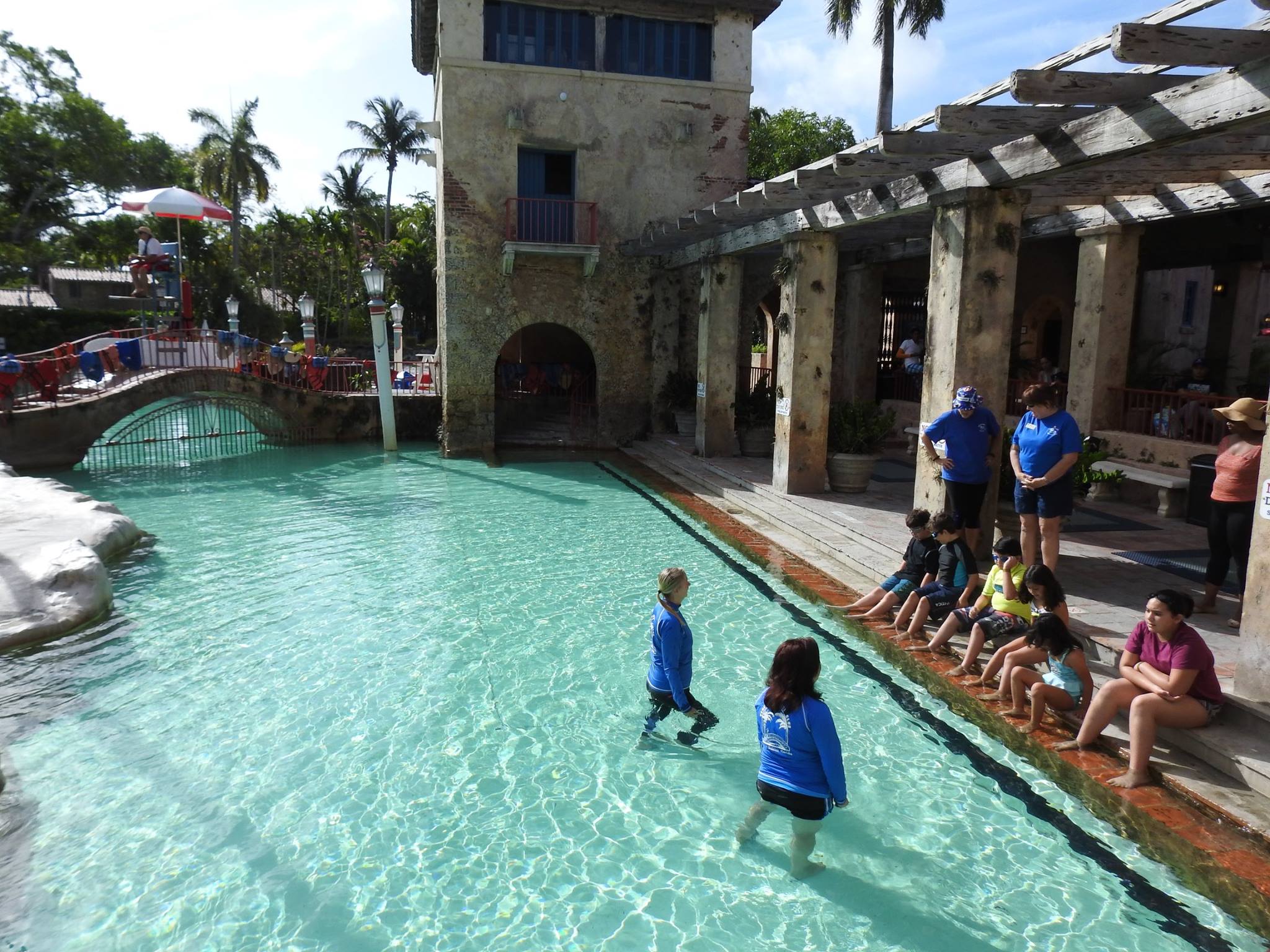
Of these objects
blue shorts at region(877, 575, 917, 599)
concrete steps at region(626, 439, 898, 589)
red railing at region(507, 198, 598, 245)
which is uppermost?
red railing at region(507, 198, 598, 245)

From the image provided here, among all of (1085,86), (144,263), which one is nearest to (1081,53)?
(1085,86)

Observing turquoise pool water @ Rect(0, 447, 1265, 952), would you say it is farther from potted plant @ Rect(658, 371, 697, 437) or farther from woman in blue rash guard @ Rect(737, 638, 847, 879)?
potted plant @ Rect(658, 371, 697, 437)

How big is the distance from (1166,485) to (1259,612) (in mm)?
6163

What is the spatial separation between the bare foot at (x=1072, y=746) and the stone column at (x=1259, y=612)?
0.84 metres

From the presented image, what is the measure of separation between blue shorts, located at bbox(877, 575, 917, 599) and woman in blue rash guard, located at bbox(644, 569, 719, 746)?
98.8 inches

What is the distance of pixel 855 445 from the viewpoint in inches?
466

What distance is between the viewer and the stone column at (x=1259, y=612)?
4.54 meters

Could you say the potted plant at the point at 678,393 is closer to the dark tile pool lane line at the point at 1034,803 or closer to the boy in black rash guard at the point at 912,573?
the dark tile pool lane line at the point at 1034,803

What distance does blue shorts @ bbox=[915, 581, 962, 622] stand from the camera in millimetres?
6598

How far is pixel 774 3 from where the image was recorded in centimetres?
1711

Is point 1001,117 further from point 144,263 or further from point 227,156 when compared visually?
point 227,156

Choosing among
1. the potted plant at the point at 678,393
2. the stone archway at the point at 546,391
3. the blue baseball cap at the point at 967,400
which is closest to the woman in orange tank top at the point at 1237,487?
the blue baseball cap at the point at 967,400

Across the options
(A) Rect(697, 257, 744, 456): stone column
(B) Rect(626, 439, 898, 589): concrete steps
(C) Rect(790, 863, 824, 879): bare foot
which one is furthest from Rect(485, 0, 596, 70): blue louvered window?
(C) Rect(790, 863, 824, 879): bare foot

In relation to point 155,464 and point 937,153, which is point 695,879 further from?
point 155,464
